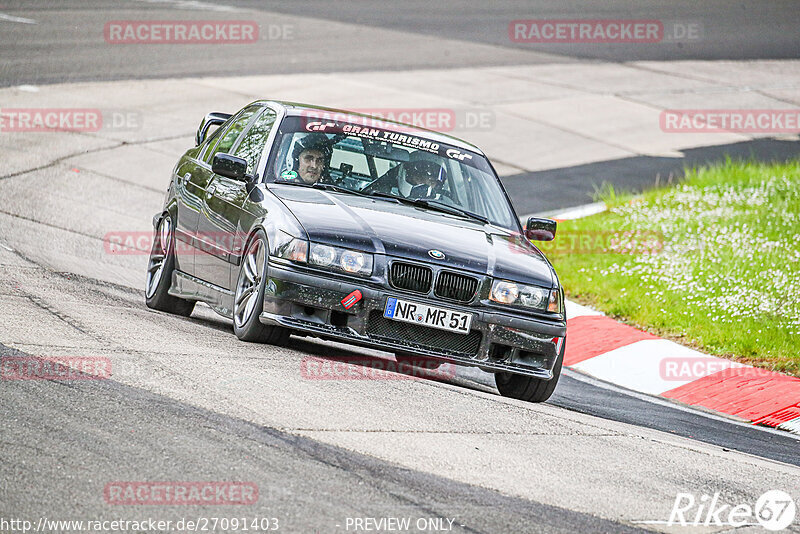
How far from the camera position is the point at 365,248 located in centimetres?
751

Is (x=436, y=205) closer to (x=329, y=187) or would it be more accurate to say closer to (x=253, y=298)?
(x=329, y=187)

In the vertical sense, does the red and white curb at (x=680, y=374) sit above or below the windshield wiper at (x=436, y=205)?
below

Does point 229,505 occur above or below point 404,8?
below

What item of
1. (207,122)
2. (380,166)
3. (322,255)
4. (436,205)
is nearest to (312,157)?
(380,166)

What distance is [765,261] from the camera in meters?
12.7

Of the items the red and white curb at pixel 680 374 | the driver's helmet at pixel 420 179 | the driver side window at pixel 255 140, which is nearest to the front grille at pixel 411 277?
the driver's helmet at pixel 420 179

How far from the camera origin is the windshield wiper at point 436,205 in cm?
856

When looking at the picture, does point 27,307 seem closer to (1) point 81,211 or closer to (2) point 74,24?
(1) point 81,211

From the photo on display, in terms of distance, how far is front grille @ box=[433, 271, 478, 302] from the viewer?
758 cm

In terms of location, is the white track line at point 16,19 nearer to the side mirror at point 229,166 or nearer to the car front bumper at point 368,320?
the side mirror at point 229,166

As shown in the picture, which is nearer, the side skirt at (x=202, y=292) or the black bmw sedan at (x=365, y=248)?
the black bmw sedan at (x=365, y=248)

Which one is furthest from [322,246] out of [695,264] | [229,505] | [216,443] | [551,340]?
[695,264]

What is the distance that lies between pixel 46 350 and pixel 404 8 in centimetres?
2766

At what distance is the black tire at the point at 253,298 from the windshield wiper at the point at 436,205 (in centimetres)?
104
